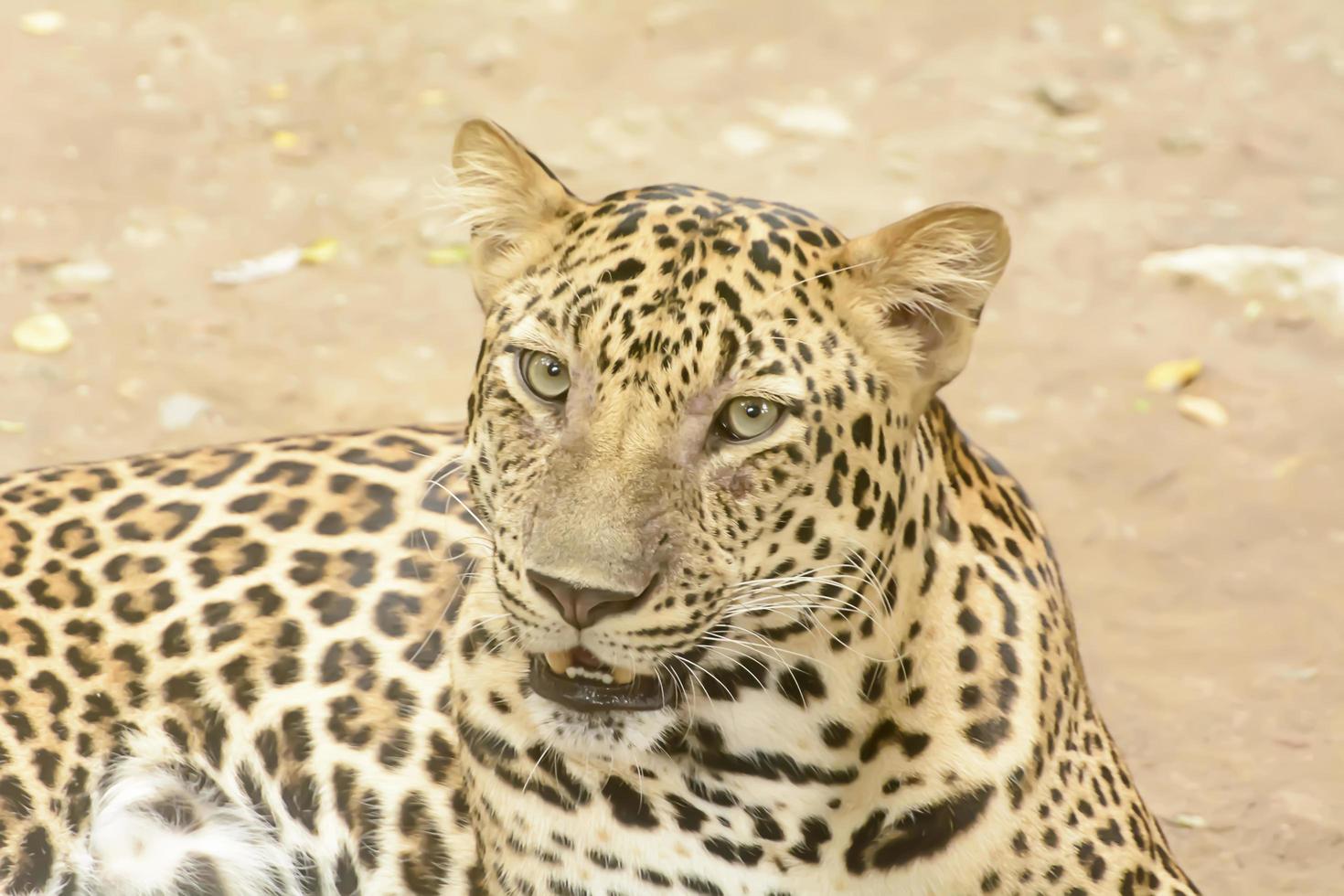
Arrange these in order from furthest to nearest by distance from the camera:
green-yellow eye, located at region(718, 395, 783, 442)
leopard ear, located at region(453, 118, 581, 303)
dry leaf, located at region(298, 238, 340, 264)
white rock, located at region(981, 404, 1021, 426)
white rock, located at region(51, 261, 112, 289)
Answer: dry leaf, located at region(298, 238, 340, 264), white rock, located at region(51, 261, 112, 289), white rock, located at region(981, 404, 1021, 426), leopard ear, located at region(453, 118, 581, 303), green-yellow eye, located at region(718, 395, 783, 442)

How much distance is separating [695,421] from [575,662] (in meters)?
0.54

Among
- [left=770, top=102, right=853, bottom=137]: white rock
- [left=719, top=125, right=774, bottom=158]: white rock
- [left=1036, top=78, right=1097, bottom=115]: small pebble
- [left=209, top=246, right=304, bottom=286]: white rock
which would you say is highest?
[left=1036, top=78, right=1097, bottom=115]: small pebble

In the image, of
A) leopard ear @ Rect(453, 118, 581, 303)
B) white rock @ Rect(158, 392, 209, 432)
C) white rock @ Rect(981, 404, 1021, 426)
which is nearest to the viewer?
leopard ear @ Rect(453, 118, 581, 303)

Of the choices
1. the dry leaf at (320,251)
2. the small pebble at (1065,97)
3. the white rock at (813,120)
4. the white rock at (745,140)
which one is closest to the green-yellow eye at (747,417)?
the dry leaf at (320,251)

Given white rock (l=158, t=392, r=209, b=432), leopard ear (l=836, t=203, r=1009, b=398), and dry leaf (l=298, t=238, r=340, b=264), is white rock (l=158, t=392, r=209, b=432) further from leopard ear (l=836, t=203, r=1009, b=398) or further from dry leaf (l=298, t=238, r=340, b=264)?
leopard ear (l=836, t=203, r=1009, b=398)

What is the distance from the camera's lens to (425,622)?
441cm

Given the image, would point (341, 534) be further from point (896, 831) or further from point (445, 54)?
point (445, 54)

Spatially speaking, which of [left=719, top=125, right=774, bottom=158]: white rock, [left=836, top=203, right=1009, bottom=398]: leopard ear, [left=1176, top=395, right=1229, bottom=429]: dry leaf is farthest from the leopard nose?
[left=719, top=125, right=774, bottom=158]: white rock

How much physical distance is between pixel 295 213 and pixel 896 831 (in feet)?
19.0

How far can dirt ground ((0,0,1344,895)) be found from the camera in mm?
6211

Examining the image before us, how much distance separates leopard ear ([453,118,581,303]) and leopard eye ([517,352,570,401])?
0.89ft

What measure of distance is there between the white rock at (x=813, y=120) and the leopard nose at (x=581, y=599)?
657 centimetres

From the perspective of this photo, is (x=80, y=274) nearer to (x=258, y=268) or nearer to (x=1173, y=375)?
(x=258, y=268)

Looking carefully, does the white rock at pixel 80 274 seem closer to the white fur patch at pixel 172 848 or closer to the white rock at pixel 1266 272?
the white fur patch at pixel 172 848
